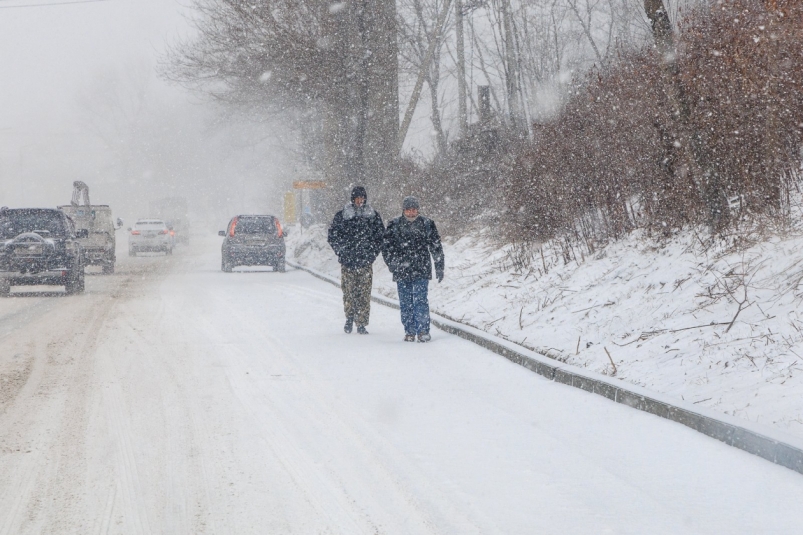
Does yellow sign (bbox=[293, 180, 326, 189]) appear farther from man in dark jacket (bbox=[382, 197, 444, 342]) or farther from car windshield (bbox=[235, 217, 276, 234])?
A: man in dark jacket (bbox=[382, 197, 444, 342])

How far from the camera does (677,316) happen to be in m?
8.89

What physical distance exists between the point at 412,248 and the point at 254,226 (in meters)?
17.1

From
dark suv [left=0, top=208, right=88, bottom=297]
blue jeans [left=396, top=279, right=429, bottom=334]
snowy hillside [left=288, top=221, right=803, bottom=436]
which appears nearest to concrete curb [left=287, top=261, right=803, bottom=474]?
snowy hillside [left=288, top=221, right=803, bottom=436]

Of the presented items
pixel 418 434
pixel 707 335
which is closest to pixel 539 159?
pixel 707 335

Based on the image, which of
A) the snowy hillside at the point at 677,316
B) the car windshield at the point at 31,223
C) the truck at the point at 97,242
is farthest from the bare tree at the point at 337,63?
the snowy hillside at the point at 677,316

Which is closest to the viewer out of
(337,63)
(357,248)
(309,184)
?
(357,248)

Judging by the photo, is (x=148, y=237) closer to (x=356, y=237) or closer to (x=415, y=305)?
(x=356, y=237)

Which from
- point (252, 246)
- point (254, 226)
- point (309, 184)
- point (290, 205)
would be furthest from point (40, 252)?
point (290, 205)

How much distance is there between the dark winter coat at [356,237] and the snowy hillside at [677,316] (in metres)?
1.20

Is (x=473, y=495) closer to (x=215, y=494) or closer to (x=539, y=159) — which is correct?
(x=215, y=494)

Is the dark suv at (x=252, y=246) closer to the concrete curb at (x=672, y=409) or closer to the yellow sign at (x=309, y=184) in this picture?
the yellow sign at (x=309, y=184)

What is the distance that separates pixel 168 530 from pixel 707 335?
17.3 feet

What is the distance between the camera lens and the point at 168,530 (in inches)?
177

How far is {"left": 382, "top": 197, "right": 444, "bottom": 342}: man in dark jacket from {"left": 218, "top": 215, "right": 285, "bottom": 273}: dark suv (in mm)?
16149
